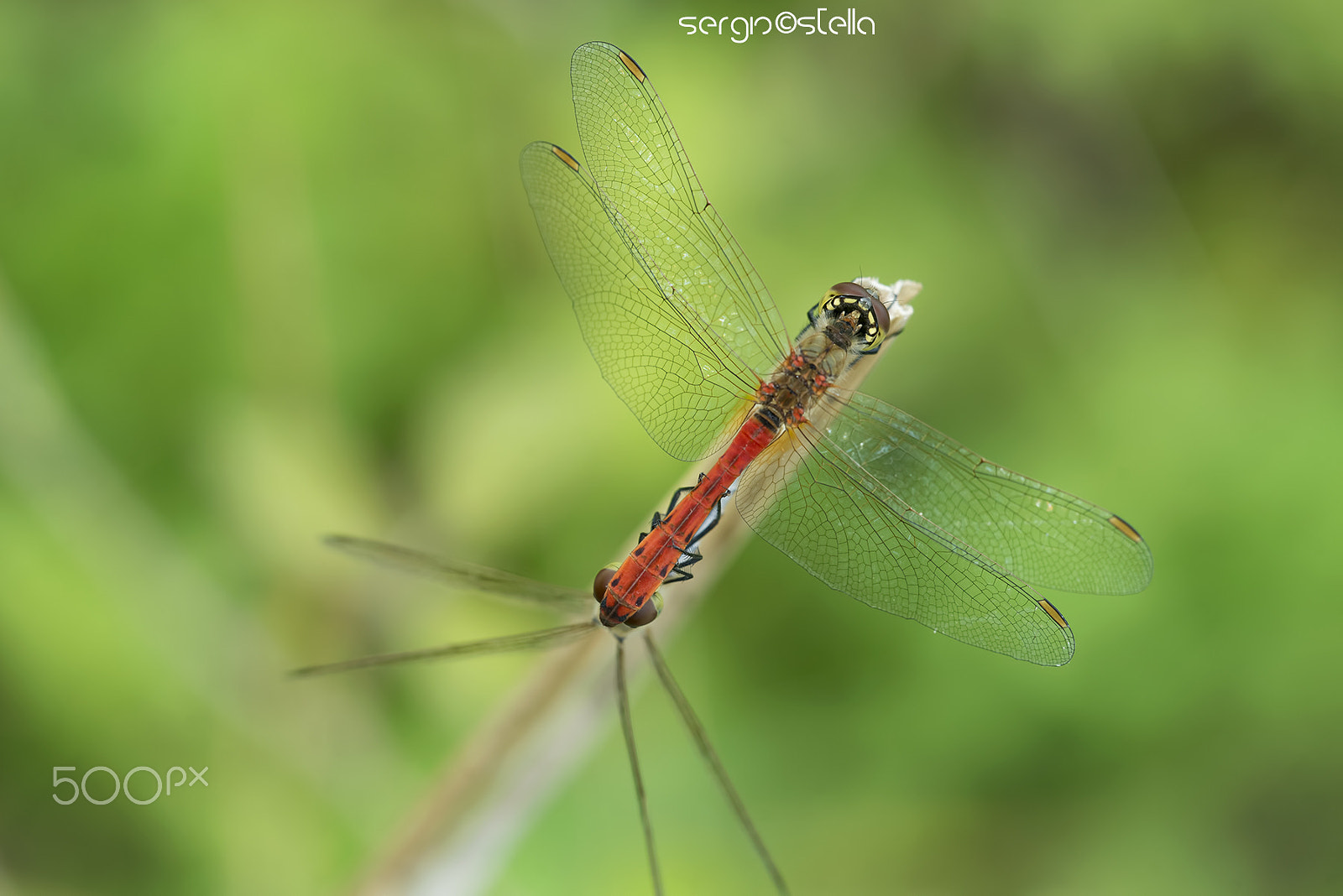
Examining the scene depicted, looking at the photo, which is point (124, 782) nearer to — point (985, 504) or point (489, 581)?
point (489, 581)

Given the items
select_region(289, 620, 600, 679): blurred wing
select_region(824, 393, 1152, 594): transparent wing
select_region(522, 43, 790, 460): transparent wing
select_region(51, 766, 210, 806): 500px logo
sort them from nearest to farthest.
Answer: select_region(289, 620, 600, 679): blurred wing < select_region(824, 393, 1152, 594): transparent wing < select_region(522, 43, 790, 460): transparent wing < select_region(51, 766, 210, 806): 500px logo

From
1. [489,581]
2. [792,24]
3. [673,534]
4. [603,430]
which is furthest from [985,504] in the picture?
[792,24]

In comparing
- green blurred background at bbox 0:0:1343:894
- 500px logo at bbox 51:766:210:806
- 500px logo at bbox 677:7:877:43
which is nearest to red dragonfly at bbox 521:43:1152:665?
green blurred background at bbox 0:0:1343:894

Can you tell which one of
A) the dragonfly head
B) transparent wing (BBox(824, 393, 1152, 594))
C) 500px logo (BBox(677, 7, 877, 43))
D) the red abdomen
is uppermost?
500px logo (BBox(677, 7, 877, 43))

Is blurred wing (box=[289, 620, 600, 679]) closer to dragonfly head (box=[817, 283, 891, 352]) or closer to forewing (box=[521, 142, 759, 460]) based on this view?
forewing (box=[521, 142, 759, 460])

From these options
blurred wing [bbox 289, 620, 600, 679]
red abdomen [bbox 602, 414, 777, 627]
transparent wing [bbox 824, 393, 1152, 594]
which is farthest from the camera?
transparent wing [bbox 824, 393, 1152, 594]

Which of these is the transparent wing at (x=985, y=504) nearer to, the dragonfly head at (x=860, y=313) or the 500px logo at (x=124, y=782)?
the dragonfly head at (x=860, y=313)

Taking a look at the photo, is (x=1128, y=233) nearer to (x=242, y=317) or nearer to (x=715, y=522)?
(x=715, y=522)

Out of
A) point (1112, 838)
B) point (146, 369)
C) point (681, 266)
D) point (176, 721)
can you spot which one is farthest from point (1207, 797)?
point (146, 369)

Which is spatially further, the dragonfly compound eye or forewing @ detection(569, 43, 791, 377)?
forewing @ detection(569, 43, 791, 377)
